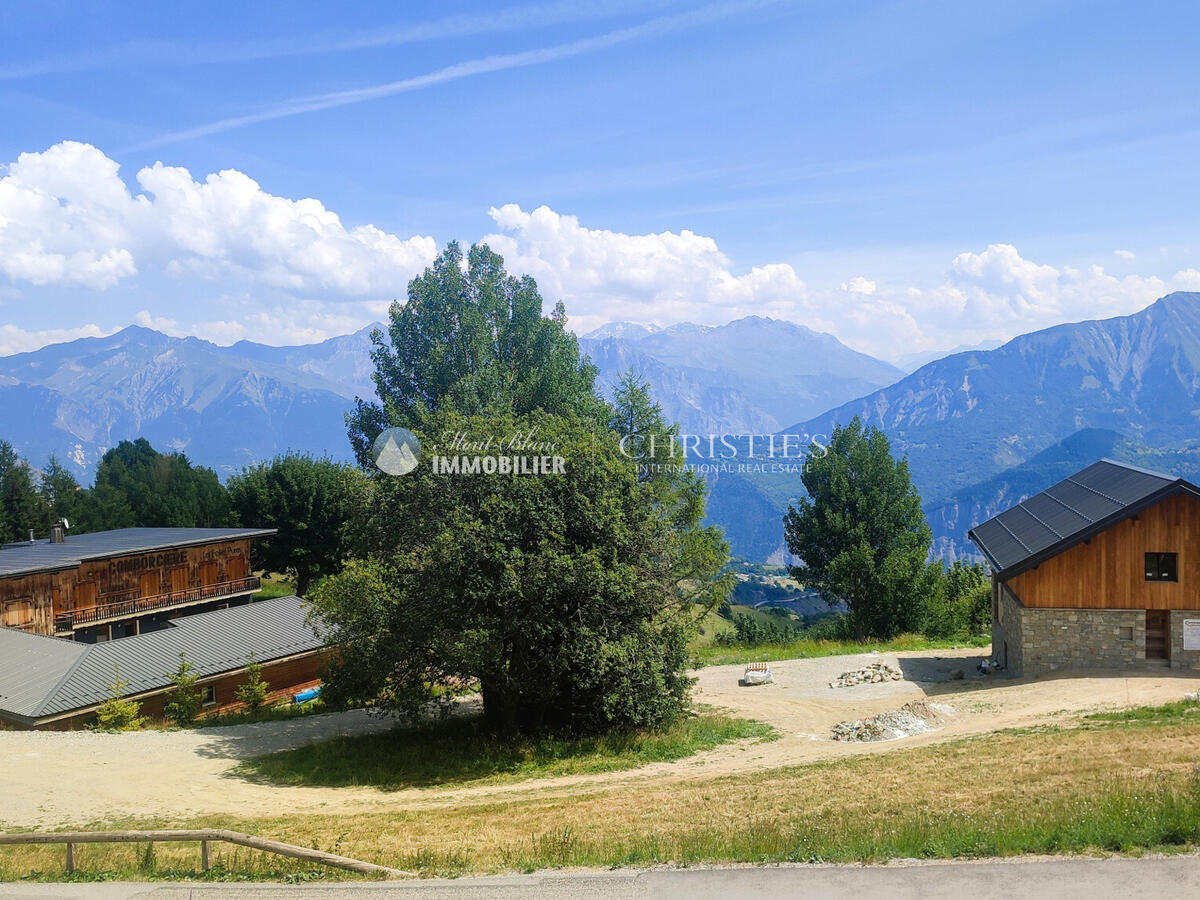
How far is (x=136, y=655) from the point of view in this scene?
3356 centimetres

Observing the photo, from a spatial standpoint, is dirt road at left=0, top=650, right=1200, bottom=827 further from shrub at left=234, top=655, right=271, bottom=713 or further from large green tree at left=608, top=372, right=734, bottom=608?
large green tree at left=608, top=372, right=734, bottom=608

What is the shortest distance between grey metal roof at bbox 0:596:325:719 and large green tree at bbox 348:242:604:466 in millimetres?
9507

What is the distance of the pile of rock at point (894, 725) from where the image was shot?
22719 mm

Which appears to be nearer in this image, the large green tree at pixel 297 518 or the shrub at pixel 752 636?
the shrub at pixel 752 636

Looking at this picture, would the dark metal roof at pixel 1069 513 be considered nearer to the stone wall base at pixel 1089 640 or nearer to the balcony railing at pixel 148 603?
the stone wall base at pixel 1089 640

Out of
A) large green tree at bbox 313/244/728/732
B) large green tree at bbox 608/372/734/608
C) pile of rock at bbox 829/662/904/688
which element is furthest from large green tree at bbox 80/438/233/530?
pile of rock at bbox 829/662/904/688

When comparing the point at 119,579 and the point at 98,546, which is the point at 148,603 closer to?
the point at 119,579

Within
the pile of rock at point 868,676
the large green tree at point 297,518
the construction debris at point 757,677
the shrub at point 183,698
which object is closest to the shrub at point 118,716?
the shrub at point 183,698

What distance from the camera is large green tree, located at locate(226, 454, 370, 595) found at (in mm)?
58188

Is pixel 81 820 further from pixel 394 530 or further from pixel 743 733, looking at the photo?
pixel 743 733

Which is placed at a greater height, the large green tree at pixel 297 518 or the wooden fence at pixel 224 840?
the large green tree at pixel 297 518

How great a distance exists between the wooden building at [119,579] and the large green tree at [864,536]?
113 feet

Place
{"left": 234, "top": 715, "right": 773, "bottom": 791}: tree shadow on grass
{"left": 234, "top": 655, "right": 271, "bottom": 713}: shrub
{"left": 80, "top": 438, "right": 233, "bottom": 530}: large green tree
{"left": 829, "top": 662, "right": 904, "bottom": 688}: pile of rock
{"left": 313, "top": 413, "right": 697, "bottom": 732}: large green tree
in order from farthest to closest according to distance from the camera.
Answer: {"left": 80, "top": 438, "right": 233, "bottom": 530}: large green tree → {"left": 234, "top": 655, "right": 271, "bottom": 713}: shrub → {"left": 829, "top": 662, "right": 904, "bottom": 688}: pile of rock → {"left": 313, "top": 413, "right": 697, "bottom": 732}: large green tree → {"left": 234, "top": 715, "right": 773, "bottom": 791}: tree shadow on grass

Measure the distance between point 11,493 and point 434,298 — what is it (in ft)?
161
